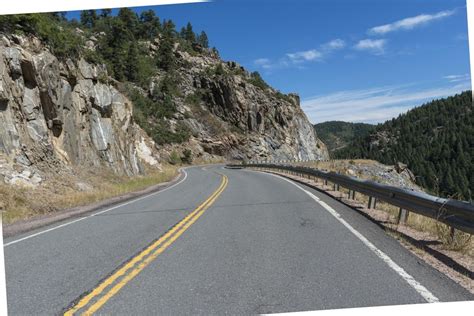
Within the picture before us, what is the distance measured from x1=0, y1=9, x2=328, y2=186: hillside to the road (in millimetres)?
9568

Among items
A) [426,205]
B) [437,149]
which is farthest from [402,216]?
[437,149]

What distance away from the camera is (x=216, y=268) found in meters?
5.66

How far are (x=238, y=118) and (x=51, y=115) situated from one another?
2600 inches

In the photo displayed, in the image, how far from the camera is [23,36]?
1948 centimetres

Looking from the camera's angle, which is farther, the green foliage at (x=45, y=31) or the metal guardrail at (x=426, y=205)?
the green foliage at (x=45, y=31)

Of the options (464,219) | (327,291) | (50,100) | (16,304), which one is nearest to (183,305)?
(327,291)

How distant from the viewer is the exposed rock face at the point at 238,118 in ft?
258

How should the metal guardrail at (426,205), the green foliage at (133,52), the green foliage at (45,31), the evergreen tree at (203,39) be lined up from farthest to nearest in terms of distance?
the evergreen tree at (203,39) < the green foliage at (133,52) < the green foliage at (45,31) < the metal guardrail at (426,205)

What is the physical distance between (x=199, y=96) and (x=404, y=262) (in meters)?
83.6

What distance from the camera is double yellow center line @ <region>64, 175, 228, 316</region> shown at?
14.4 ft

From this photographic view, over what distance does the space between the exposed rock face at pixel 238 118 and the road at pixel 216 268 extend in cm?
6695

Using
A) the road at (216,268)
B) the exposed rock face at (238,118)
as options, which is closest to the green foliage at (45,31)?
the road at (216,268)

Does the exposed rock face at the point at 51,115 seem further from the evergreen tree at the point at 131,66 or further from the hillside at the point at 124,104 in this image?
the evergreen tree at the point at 131,66

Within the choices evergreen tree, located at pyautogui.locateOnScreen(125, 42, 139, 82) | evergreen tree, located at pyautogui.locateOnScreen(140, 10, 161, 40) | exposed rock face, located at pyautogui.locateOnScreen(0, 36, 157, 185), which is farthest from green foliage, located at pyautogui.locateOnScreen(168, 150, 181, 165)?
evergreen tree, located at pyautogui.locateOnScreen(140, 10, 161, 40)
